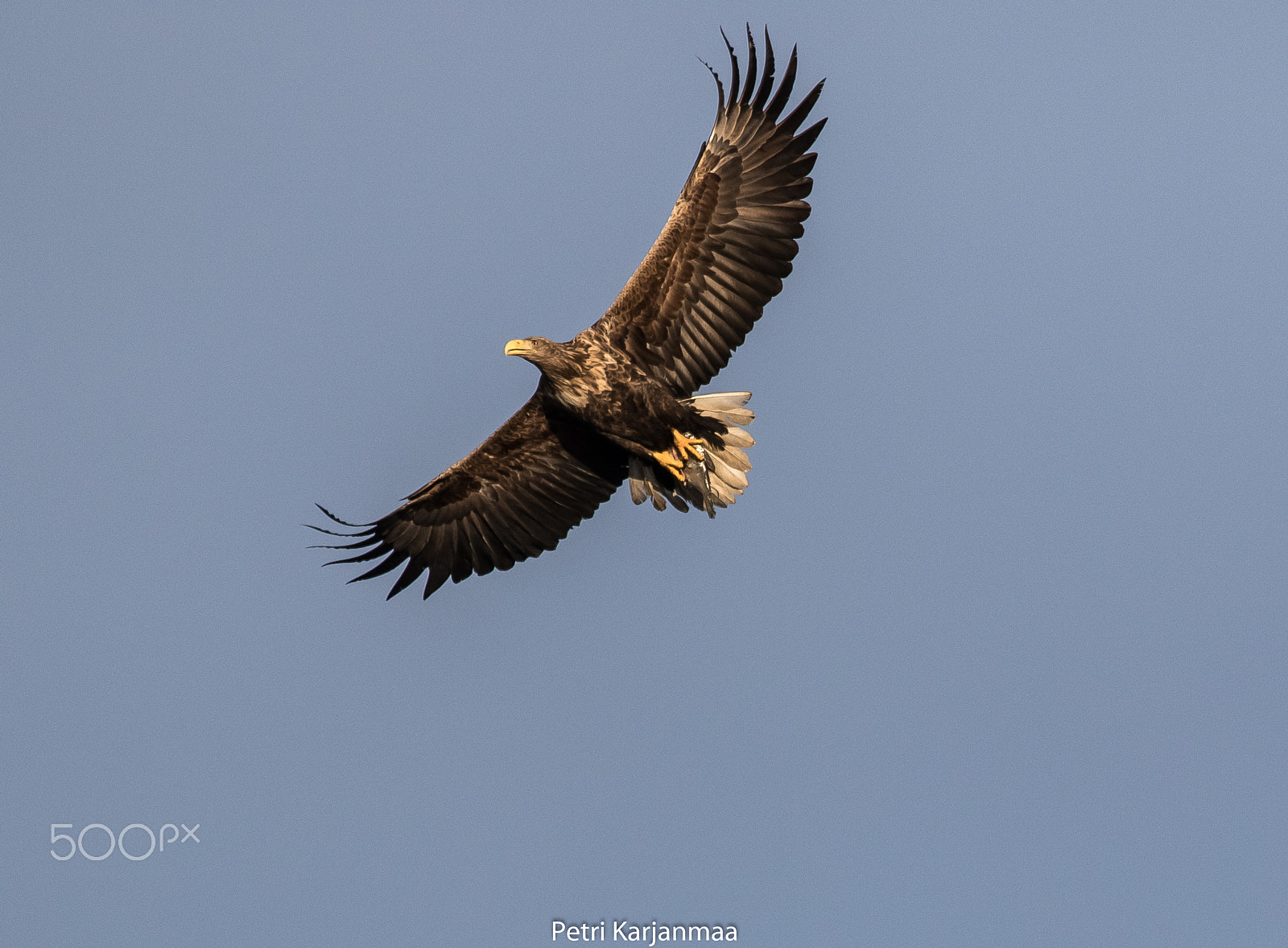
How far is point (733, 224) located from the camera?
12.6 meters

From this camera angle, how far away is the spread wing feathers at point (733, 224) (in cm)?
1255

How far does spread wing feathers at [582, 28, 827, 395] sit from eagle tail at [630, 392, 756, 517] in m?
0.59

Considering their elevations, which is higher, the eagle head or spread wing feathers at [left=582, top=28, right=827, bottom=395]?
spread wing feathers at [left=582, top=28, right=827, bottom=395]

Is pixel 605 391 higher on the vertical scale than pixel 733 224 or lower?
lower

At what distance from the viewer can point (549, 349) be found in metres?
12.2

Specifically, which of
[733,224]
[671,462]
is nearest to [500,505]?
[671,462]

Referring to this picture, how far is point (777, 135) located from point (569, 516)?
318cm

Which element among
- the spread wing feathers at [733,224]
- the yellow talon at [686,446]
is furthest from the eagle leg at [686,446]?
the spread wing feathers at [733,224]

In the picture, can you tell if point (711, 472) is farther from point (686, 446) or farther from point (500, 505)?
point (500, 505)

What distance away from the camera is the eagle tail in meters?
12.8

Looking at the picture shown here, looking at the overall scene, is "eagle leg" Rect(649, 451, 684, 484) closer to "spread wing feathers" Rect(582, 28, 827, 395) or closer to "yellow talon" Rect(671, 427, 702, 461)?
"yellow talon" Rect(671, 427, 702, 461)

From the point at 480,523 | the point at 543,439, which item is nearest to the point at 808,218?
the point at 543,439

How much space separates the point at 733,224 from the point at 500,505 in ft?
9.08

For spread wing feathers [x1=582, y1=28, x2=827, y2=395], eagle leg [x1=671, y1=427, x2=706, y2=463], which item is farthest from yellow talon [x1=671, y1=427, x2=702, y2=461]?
spread wing feathers [x1=582, y1=28, x2=827, y2=395]
